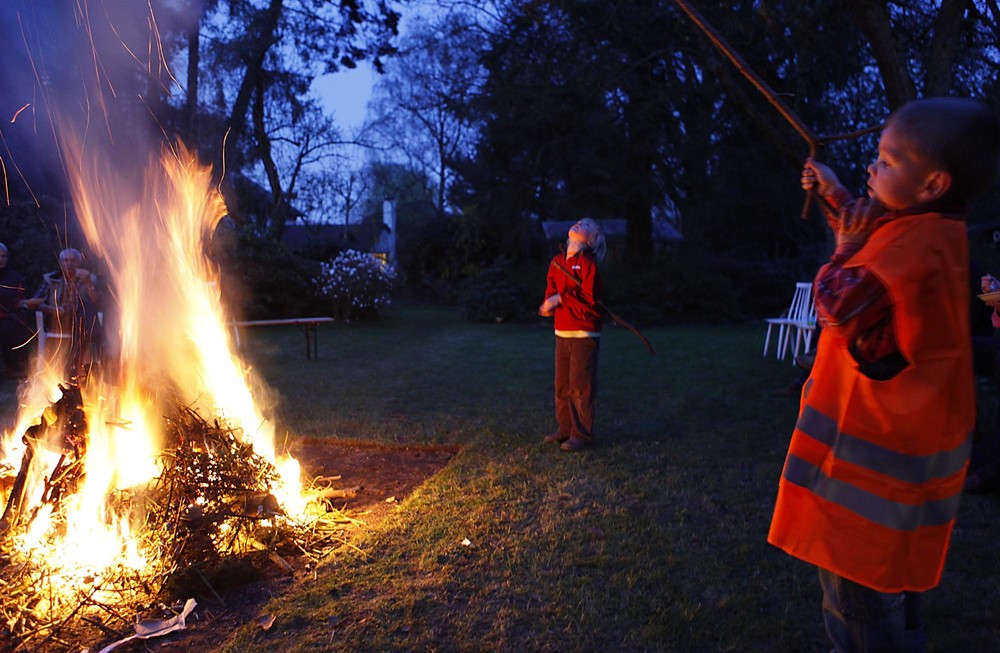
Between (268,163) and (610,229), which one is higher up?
(268,163)

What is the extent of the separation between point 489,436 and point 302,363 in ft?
19.4

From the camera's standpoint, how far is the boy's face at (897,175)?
191 centimetres

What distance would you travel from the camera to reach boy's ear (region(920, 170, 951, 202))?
6.15ft

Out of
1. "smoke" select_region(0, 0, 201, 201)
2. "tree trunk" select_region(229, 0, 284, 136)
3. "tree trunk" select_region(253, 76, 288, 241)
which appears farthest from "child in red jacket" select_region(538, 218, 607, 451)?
"tree trunk" select_region(253, 76, 288, 241)

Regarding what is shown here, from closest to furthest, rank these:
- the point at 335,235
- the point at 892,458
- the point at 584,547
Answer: the point at 892,458 → the point at 584,547 → the point at 335,235

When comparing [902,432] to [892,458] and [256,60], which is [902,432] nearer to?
[892,458]

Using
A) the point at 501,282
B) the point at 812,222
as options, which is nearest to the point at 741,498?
the point at 501,282

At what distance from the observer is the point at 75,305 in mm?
6312

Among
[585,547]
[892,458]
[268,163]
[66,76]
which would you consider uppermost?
[268,163]

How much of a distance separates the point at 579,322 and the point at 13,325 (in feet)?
23.0

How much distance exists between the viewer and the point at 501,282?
2030 centimetres

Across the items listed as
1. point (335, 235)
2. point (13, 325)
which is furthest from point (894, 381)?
point (335, 235)

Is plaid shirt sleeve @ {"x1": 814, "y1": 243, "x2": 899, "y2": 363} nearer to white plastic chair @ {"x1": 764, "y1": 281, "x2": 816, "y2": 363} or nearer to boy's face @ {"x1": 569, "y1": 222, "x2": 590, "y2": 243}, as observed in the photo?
boy's face @ {"x1": 569, "y1": 222, "x2": 590, "y2": 243}

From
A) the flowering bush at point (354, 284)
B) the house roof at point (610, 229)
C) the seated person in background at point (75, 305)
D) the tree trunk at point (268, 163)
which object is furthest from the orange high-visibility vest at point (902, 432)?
the tree trunk at point (268, 163)
